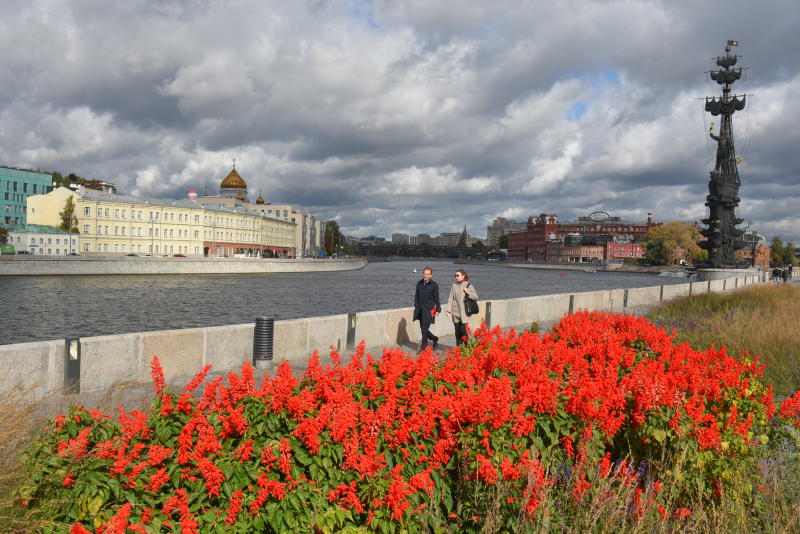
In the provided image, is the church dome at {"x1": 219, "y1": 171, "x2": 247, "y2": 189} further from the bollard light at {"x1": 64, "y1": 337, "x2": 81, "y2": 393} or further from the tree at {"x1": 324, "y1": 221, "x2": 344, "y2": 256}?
the bollard light at {"x1": 64, "y1": 337, "x2": 81, "y2": 393}

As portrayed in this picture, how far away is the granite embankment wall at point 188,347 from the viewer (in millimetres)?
8031

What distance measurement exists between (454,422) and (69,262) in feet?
235

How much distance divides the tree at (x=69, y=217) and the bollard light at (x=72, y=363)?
88023mm

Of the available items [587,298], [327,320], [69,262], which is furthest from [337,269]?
[327,320]

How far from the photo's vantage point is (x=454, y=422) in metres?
Result: 4.27

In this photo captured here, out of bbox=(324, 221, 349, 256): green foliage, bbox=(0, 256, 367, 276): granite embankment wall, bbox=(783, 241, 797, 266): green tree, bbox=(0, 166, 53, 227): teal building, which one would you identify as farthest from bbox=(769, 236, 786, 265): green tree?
bbox=(0, 166, 53, 227): teal building

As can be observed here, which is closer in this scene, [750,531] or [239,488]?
[239,488]

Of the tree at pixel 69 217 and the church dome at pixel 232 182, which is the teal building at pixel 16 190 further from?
the church dome at pixel 232 182

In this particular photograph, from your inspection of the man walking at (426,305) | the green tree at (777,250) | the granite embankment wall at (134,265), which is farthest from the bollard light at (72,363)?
the green tree at (777,250)

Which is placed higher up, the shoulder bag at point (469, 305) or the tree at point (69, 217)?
the tree at point (69, 217)

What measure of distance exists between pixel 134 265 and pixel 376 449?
7335 cm

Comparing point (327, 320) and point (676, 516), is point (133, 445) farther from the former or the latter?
point (327, 320)

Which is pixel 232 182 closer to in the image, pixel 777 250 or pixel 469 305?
pixel 469 305

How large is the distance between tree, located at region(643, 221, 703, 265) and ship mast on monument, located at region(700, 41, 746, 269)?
60.9 m
